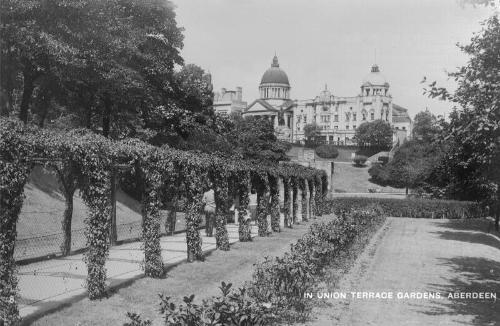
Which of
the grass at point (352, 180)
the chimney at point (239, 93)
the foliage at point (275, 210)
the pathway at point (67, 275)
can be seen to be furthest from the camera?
the chimney at point (239, 93)

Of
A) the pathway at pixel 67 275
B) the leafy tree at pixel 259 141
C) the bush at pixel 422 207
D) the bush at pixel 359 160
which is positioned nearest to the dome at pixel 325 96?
the bush at pixel 359 160

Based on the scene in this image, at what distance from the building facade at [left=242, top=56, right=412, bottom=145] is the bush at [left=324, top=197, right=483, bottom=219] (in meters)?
76.1

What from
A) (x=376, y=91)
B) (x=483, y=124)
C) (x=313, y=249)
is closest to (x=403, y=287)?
(x=313, y=249)

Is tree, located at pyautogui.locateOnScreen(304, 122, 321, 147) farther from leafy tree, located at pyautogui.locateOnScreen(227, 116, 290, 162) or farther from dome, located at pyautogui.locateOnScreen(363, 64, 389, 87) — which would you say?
leafy tree, located at pyautogui.locateOnScreen(227, 116, 290, 162)

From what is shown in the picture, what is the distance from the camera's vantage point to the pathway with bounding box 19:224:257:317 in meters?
11.2

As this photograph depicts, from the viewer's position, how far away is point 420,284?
563 inches

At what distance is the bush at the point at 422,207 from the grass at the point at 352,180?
3548 centimetres

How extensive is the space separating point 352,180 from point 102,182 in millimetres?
76060

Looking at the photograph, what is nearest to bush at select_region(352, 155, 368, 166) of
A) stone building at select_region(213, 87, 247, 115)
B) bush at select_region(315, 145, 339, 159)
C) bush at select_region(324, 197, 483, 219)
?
bush at select_region(315, 145, 339, 159)

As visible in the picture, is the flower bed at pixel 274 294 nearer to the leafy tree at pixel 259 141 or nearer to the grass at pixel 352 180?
the leafy tree at pixel 259 141

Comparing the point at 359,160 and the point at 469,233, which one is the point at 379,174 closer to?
the point at 359,160

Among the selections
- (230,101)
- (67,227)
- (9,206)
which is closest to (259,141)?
(67,227)

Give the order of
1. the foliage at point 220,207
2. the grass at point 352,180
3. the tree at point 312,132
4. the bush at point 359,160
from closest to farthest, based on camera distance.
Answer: the foliage at point 220,207 < the grass at point 352,180 < the bush at point 359,160 < the tree at point 312,132

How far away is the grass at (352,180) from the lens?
3163 inches
